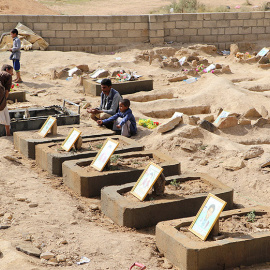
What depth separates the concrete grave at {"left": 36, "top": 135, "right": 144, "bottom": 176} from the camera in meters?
6.95

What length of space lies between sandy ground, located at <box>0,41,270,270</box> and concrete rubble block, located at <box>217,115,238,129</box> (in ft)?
0.31

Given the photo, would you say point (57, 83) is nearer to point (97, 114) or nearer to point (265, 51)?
point (97, 114)

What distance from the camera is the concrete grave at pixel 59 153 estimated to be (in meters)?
6.95

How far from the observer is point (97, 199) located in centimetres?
621

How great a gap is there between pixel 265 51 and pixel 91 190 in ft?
35.2

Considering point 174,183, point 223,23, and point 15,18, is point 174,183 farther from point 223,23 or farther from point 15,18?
point 223,23

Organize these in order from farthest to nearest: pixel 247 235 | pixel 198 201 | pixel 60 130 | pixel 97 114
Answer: pixel 97 114
pixel 60 130
pixel 198 201
pixel 247 235

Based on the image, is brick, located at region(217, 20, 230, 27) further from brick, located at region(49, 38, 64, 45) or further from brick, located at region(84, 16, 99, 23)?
brick, located at region(49, 38, 64, 45)

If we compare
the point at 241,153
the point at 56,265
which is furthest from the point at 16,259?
the point at 241,153

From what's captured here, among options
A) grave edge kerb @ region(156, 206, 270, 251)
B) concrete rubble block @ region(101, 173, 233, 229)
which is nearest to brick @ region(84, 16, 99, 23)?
concrete rubble block @ region(101, 173, 233, 229)

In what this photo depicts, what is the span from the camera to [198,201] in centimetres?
559

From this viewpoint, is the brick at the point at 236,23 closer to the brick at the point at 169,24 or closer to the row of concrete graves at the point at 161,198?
the brick at the point at 169,24

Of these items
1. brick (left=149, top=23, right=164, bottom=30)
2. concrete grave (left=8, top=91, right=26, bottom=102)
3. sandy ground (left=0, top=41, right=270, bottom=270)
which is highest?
brick (left=149, top=23, right=164, bottom=30)

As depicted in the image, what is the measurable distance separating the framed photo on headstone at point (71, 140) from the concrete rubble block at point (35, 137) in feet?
1.54
